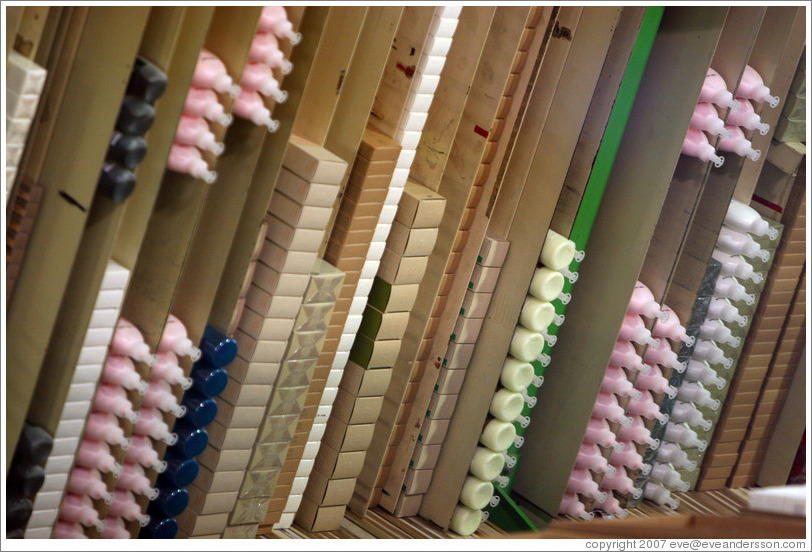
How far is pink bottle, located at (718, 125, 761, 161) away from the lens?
412 cm

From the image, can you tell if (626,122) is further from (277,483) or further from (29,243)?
(29,243)

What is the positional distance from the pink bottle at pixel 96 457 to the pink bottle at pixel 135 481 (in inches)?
4.3

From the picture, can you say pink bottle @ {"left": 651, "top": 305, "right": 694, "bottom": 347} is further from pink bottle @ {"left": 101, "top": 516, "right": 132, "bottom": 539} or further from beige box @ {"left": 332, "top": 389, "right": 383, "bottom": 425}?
pink bottle @ {"left": 101, "top": 516, "right": 132, "bottom": 539}

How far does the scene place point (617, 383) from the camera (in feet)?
13.8

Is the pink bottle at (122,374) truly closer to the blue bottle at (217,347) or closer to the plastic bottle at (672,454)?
the blue bottle at (217,347)

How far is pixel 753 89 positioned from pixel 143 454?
1928 millimetres

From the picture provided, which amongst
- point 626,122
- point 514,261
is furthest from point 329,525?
point 626,122

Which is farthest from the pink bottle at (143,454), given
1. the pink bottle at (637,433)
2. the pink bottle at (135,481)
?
the pink bottle at (637,433)

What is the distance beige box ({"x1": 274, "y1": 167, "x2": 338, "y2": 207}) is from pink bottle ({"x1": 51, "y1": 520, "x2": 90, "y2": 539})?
0.82 m

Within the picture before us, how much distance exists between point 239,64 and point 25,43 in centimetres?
44

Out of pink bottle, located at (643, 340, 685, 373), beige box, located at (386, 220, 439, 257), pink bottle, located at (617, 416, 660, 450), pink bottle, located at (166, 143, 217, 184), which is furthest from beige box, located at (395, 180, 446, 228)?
pink bottle, located at (617, 416, 660, 450)

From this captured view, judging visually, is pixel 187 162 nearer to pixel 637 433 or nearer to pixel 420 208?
pixel 420 208

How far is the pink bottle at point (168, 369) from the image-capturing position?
3186mm

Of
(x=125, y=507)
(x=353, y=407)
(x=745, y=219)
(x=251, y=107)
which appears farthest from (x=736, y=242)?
(x=125, y=507)
